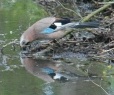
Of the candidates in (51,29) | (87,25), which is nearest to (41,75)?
(51,29)

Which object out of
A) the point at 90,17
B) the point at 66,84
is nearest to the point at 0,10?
the point at 90,17

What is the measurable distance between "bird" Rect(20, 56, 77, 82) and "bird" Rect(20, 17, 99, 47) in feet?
1.32

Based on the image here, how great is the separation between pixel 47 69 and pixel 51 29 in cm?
116

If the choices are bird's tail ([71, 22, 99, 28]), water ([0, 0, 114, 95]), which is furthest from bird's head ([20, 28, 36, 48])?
bird's tail ([71, 22, 99, 28])

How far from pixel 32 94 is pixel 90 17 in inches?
148

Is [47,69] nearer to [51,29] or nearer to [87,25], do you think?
[51,29]

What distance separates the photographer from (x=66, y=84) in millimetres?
7500

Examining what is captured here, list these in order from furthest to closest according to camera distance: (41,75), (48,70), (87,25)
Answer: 1. (87,25)
2. (48,70)
3. (41,75)

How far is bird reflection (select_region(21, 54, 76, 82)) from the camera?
25.8ft

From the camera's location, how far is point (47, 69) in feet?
27.4

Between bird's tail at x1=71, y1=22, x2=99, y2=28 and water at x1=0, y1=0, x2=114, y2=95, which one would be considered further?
bird's tail at x1=71, y1=22, x2=99, y2=28

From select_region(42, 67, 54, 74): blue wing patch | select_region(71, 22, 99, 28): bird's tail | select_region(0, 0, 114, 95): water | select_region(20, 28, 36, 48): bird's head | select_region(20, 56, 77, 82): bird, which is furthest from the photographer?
select_region(20, 28, 36, 48): bird's head

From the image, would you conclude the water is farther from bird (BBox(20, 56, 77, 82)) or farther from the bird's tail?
the bird's tail

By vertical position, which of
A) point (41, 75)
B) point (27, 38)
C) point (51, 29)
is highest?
point (51, 29)
